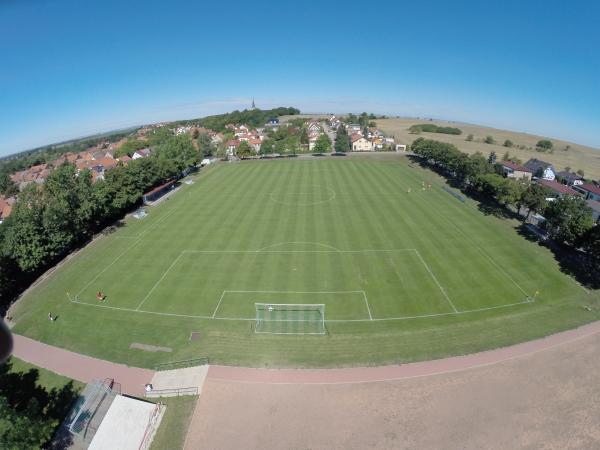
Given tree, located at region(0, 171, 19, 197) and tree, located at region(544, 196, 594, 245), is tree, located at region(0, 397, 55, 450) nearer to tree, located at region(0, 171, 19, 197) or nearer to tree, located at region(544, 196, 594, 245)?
tree, located at region(544, 196, 594, 245)

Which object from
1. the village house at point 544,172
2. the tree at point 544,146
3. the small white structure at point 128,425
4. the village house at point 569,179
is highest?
the tree at point 544,146

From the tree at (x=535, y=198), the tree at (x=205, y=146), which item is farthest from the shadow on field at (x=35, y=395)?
the tree at (x=205, y=146)

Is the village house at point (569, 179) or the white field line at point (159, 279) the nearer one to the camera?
the white field line at point (159, 279)

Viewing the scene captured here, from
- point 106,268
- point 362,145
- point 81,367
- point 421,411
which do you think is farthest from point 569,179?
point 81,367

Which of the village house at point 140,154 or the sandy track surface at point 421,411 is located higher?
the village house at point 140,154

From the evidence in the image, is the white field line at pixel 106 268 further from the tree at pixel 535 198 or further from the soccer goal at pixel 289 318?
the tree at pixel 535 198

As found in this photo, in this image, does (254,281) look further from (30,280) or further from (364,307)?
(30,280)
